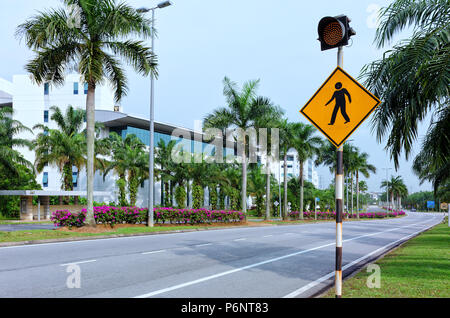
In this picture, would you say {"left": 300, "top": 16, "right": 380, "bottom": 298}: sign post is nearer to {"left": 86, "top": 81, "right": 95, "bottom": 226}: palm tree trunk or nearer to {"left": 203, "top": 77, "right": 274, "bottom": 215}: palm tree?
{"left": 86, "top": 81, "right": 95, "bottom": 226}: palm tree trunk

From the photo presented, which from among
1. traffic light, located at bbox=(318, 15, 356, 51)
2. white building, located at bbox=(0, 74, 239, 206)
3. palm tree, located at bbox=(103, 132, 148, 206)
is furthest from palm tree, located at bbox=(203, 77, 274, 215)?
traffic light, located at bbox=(318, 15, 356, 51)

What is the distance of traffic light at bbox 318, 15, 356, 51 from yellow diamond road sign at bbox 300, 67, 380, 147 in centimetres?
40

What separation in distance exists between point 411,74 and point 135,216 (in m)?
19.7

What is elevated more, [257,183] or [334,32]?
[334,32]

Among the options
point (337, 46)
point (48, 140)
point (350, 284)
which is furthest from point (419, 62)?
point (48, 140)

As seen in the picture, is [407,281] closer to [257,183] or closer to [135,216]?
[135,216]

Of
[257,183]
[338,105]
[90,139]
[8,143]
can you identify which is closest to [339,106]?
[338,105]

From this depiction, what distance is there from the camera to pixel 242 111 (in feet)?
114

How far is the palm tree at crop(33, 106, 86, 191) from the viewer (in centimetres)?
3925

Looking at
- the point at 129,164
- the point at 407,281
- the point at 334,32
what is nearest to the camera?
the point at 334,32

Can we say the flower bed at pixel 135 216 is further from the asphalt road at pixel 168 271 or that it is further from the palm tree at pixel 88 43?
the asphalt road at pixel 168 271

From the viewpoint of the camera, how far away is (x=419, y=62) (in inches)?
366

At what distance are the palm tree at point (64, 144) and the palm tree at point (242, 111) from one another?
44.2ft

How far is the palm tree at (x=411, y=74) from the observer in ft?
28.1
